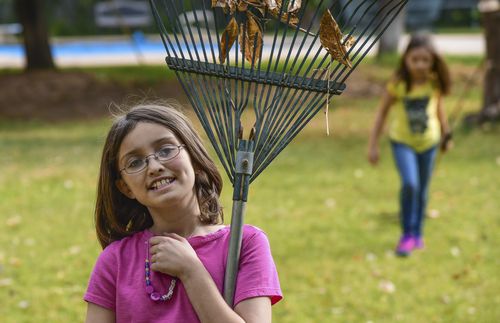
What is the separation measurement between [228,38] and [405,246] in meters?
3.99

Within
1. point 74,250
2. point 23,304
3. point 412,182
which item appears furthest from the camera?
point 74,250

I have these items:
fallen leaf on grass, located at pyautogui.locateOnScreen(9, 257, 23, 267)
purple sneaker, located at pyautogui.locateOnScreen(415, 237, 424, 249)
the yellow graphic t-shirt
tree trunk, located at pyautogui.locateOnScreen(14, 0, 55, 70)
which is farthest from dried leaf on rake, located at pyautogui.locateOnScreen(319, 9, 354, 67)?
tree trunk, located at pyautogui.locateOnScreen(14, 0, 55, 70)

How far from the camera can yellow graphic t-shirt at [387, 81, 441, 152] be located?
5.88 metres

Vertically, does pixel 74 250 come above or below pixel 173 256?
below

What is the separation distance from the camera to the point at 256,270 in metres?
2.13

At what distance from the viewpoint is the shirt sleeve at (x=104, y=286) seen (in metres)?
2.21

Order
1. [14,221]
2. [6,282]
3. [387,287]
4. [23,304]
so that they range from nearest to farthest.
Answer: [23,304] → [387,287] → [6,282] → [14,221]

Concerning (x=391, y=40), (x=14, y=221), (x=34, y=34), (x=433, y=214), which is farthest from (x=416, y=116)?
(x=391, y=40)

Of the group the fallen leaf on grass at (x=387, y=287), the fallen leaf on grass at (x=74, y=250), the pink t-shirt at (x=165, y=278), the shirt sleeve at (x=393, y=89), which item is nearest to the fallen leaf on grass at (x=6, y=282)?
the fallen leaf on grass at (x=74, y=250)

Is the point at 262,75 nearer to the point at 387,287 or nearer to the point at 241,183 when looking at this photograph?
the point at 241,183

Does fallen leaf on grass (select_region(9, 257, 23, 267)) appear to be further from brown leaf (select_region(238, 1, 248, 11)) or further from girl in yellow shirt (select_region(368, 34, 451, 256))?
brown leaf (select_region(238, 1, 248, 11))

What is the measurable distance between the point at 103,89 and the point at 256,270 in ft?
44.1

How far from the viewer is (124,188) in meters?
2.37

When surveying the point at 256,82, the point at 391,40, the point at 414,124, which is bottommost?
the point at 391,40
